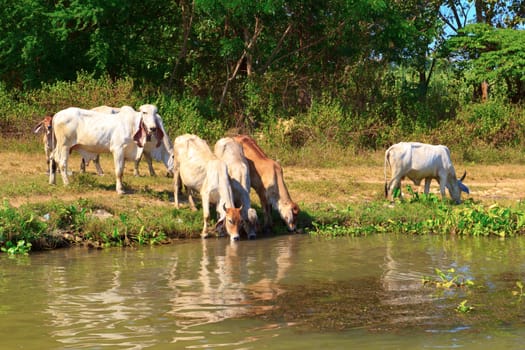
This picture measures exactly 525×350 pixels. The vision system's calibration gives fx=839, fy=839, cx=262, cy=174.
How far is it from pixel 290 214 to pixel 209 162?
1480 millimetres

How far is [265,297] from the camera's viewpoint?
823 centimetres

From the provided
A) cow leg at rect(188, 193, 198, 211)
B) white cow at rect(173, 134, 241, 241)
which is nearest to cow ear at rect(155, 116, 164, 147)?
white cow at rect(173, 134, 241, 241)

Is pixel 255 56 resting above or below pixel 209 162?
above

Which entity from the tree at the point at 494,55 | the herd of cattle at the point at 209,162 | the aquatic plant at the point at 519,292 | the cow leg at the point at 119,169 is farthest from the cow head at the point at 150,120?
the tree at the point at 494,55

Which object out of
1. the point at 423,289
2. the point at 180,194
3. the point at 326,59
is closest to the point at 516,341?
the point at 423,289

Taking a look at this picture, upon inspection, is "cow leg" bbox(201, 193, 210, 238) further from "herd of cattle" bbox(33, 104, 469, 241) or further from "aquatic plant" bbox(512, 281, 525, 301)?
"aquatic plant" bbox(512, 281, 525, 301)

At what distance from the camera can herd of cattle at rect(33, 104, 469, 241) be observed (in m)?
12.5

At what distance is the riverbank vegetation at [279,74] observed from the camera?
19719mm

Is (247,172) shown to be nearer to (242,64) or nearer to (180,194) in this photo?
(180,194)

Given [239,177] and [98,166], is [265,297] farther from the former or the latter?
[98,166]

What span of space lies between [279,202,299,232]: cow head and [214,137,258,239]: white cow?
552 millimetres

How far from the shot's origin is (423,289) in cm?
859

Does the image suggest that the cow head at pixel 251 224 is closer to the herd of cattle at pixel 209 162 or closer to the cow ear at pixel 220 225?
the herd of cattle at pixel 209 162

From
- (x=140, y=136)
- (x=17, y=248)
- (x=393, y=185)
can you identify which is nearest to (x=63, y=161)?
(x=140, y=136)
